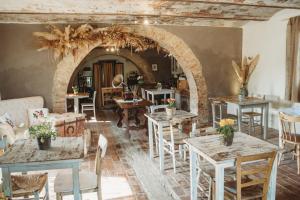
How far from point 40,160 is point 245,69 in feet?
17.7

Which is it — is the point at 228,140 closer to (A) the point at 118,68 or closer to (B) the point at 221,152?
(B) the point at 221,152

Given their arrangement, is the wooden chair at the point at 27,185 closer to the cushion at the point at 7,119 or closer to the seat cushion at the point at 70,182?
the seat cushion at the point at 70,182

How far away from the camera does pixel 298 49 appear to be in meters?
5.73

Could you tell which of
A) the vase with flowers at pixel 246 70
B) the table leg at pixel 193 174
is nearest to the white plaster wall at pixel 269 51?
the vase with flowers at pixel 246 70

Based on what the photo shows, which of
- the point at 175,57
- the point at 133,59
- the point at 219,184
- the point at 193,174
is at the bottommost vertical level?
the point at 193,174

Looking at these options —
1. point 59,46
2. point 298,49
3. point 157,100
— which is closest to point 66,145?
point 59,46

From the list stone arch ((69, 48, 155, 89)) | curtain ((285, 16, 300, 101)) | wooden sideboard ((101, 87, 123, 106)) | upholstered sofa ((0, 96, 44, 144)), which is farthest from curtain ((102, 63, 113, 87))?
curtain ((285, 16, 300, 101))

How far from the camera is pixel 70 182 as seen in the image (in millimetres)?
2902

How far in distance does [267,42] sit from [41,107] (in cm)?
535

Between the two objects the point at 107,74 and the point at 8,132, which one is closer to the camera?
the point at 8,132

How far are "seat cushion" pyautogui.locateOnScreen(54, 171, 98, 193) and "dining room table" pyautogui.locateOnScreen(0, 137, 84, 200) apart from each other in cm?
13

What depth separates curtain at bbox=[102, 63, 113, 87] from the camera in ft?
42.9

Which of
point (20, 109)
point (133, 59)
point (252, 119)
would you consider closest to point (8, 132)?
point (20, 109)

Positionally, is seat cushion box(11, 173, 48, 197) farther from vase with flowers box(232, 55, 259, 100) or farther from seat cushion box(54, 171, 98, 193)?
vase with flowers box(232, 55, 259, 100)
